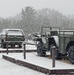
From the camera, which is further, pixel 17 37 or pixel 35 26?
pixel 35 26

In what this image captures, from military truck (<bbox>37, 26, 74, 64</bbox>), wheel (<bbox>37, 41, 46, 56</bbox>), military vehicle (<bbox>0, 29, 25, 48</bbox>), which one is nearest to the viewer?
military truck (<bbox>37, 26, 74, 64</bbox>)

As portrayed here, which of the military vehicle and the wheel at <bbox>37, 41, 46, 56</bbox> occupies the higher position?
the military vehicle

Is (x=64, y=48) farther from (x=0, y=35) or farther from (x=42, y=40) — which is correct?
(x=0, y=35)

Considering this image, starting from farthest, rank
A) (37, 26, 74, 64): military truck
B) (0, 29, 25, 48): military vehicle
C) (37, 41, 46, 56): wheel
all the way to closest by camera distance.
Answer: (0, 29, 25, 48): military vehicle → (37, 41, 46, 56): wheel → (37, 26, 74, 64): military truck

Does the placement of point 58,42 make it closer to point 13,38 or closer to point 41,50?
point 41,50

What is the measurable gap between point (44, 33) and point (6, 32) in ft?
33.9

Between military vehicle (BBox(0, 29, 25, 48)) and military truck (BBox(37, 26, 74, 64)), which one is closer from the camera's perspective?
military truck (BBox(37, 26, 74, 64))

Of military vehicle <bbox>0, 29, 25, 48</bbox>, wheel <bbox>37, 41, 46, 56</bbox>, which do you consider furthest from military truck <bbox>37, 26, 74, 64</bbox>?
military vehicle <bbox>0, 29, 25, 48</bbox>

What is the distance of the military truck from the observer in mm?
12883

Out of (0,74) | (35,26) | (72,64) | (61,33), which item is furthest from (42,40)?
(35,26)

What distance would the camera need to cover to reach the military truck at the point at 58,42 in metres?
12.9

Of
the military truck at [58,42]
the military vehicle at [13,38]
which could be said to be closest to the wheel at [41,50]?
the military truck at [58,42]

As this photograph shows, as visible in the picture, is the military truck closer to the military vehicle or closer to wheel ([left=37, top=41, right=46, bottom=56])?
wheel ([left=37, top=41, right=46, bottom=56])

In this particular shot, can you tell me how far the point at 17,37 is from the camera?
26.0 metres
